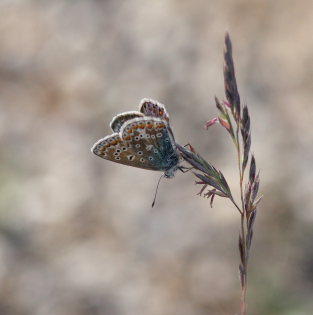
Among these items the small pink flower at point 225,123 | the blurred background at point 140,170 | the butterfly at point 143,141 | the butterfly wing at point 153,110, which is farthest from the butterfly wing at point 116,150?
the blurred background at point 140,170

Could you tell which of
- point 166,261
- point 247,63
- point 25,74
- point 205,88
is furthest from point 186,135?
point 25,74

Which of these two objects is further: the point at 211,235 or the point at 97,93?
the point at 97,93

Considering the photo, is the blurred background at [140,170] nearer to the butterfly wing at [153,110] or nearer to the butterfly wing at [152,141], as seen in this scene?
the butterfly wing at [152,141]

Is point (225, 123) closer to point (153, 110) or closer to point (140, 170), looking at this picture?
point (153, 110)

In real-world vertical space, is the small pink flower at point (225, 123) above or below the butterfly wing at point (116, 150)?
below

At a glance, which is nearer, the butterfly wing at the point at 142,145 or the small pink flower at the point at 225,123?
the small pink flower at the point at 225,123

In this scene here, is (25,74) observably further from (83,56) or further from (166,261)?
(166,261)

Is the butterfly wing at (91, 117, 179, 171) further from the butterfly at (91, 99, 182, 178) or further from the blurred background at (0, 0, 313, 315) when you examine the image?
the blurred background at (0, 0, 313, 315)
